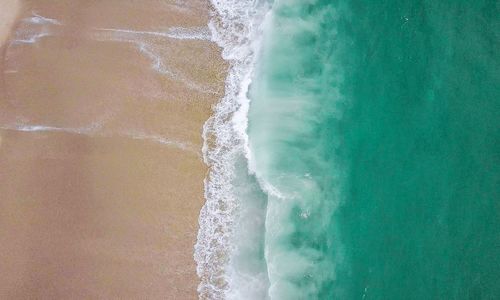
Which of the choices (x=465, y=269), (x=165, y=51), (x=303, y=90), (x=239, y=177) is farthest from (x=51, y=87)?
(x=465, y=269)

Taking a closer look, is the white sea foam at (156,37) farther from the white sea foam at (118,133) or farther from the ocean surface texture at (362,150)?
the white sea foam at (118,133)

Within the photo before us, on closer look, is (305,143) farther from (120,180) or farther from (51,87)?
(51,87)

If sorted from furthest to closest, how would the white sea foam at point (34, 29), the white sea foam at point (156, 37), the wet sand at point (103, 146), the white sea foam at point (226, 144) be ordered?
the white sea foam at point (34, 29)
the white sea foam at point (156, 37)
the white sea foam at point (226, 144)
the wet sand at point (103, 146)

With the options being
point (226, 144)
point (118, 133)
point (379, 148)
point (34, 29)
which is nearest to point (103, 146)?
point (118, 133)

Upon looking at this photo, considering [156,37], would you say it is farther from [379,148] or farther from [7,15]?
[379,148]

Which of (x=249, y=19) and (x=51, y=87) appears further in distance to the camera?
(x=249, y=19)

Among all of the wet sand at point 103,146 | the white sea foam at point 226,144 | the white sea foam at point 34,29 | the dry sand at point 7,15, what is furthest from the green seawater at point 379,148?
the dry sand at point 7,15

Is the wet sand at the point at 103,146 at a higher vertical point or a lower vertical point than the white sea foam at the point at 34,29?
lower
